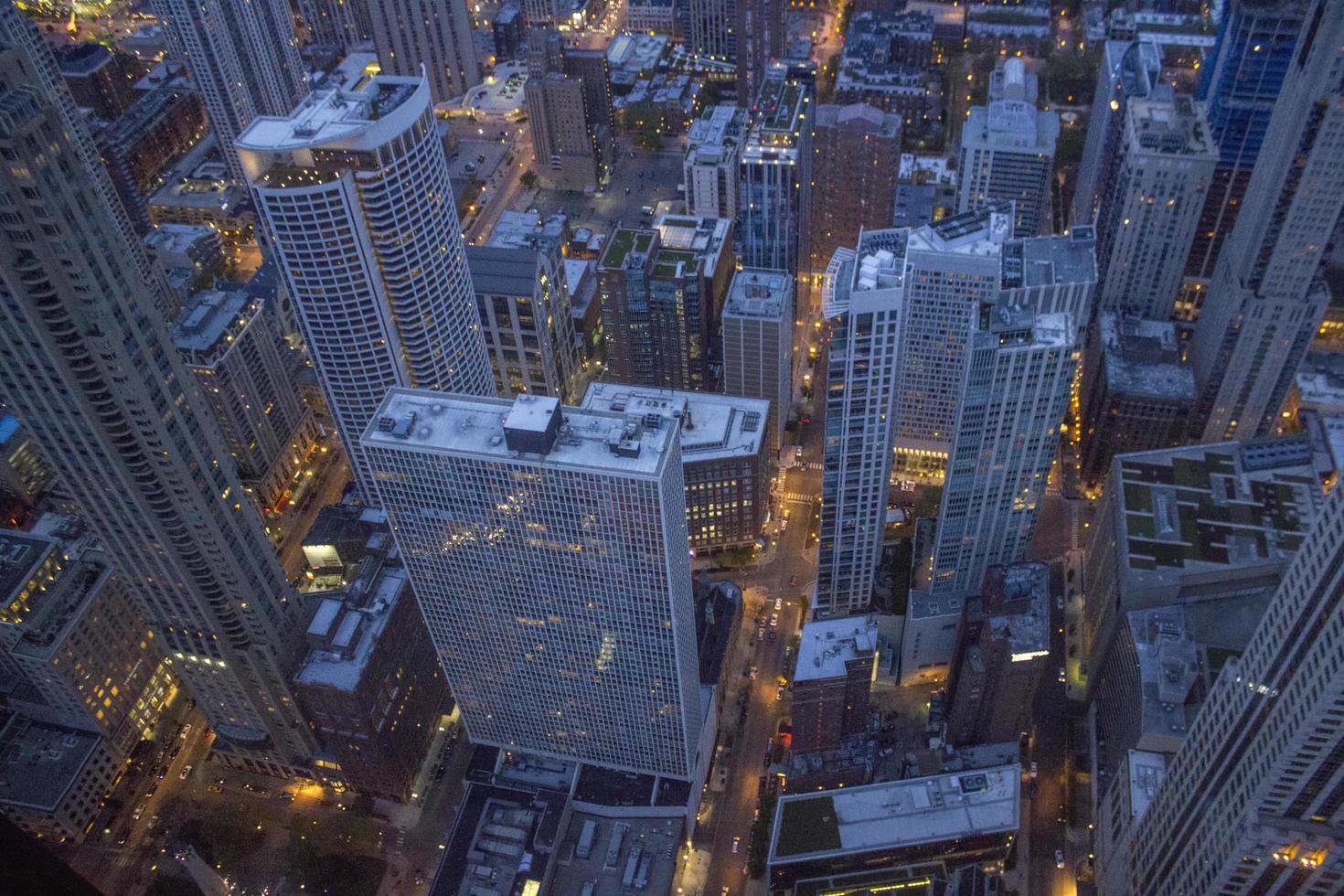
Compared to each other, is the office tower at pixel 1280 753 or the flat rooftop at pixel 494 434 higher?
the flat rooftop at pixel 494 434

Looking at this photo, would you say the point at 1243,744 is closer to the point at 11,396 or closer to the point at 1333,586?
the point at 1333,586

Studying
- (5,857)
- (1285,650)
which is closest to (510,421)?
(1285,650)

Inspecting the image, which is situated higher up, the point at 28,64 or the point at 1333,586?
the point at 28,64

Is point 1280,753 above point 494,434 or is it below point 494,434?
below

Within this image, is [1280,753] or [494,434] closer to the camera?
[1280,753]
